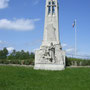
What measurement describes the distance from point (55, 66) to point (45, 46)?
259 cm

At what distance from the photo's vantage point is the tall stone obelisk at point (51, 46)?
56.0ft

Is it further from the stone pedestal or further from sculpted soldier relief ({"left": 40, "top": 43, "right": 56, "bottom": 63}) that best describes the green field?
sculpted soldier relief ({"left": 40, "top": 43, "right": 56, "bottom": 63})

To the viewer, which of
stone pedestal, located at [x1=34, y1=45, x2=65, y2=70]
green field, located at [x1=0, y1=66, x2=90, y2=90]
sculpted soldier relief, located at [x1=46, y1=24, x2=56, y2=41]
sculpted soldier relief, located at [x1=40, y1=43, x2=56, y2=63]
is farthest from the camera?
sculpted soldier relief, located at [x1=46, y1=24, x2=56, y2=41]

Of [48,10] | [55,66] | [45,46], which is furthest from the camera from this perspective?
[48,10]

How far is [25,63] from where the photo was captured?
21.9m

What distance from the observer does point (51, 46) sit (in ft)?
56.4

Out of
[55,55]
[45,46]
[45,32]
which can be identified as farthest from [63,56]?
[45,32]

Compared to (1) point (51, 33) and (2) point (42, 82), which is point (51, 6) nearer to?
(1) point (51, 33)

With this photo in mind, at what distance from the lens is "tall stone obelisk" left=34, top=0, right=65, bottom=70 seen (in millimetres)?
17078

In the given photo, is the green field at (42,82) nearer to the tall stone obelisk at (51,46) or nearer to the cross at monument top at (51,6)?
the tall stone obelisk at (51,46)

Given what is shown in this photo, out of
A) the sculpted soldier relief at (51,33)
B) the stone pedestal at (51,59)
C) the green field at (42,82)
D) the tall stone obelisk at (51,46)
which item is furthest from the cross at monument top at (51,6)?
the green field at (42,82)

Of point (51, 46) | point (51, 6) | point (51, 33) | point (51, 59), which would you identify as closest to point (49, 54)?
point (51, 59)

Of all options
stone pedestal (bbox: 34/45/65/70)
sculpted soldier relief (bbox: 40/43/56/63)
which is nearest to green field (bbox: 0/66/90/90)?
stone pedestal (bbox: 34/45/65/70)

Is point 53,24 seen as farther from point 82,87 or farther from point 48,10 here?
point 82,87
